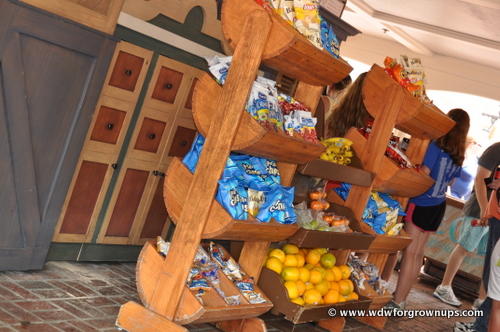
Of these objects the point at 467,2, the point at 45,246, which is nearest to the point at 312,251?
the point at 45,246

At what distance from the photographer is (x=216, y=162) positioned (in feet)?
10.5

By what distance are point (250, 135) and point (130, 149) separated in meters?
1.35

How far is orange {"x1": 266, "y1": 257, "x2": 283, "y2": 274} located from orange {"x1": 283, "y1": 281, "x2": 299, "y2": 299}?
95mm

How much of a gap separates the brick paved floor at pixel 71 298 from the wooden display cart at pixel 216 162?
0.25 m

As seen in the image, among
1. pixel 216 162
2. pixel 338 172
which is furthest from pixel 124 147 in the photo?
pixel 338 172

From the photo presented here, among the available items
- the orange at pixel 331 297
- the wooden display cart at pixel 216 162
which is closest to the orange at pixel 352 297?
the orange at pixel 331 297

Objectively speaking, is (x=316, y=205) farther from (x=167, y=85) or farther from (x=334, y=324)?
(x=167, y=85)

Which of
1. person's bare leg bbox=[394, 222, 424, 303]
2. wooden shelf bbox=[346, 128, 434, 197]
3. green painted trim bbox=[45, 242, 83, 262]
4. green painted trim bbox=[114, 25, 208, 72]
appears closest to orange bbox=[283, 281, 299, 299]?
wooden shelf bbox=[346, 128, 434, 197]

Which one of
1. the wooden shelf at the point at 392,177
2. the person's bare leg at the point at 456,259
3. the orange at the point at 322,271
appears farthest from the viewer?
the person's bare leg at the point at 456,259

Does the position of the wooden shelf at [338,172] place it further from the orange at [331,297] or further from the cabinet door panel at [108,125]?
the cabinet door panel at [108,125]

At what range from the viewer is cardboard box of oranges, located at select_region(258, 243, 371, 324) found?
384cm

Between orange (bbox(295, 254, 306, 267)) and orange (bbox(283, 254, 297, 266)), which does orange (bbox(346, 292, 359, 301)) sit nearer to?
orange (bbox(295, 254, 306, 267))

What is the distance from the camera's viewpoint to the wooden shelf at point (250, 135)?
10.4 feet

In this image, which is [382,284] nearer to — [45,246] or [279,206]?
[279,206]
